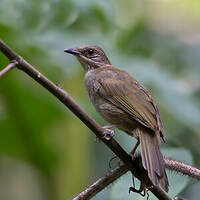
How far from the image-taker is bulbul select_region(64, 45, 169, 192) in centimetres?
315

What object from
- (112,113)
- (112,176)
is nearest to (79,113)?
(112,176)

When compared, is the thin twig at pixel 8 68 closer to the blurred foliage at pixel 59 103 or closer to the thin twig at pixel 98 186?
the thin twig at pixel 98 186

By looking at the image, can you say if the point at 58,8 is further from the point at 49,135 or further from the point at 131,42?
the point at 131,42

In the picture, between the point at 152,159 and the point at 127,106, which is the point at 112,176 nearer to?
the point at 152,159

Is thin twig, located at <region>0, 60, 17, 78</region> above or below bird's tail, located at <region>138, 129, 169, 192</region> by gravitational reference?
above

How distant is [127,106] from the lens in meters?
3.48

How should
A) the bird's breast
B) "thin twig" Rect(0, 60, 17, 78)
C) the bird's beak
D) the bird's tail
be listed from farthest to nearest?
the bird's beak < the bird's breast < the bird's tail < "thin twig" Rect(0, 60, 17, 78)

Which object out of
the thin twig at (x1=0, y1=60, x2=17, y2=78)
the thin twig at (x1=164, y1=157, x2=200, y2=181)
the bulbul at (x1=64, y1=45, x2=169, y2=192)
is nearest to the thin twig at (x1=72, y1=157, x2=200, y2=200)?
the thin twig at (x1=164, y1=157, x2=200, y2=181)

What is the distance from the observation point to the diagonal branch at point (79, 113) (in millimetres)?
2096

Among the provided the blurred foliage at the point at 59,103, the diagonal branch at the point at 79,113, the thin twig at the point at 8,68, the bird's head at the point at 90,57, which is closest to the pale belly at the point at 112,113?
the blurred foliage at the point at 59,103

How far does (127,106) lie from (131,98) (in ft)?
0.29

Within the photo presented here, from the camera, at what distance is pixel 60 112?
446 centimetres

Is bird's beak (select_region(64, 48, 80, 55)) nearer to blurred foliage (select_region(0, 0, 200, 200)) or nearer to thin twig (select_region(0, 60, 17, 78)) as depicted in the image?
blurred foliage (select_region(0, 0, 200, 200))

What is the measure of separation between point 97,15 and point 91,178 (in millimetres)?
1229
